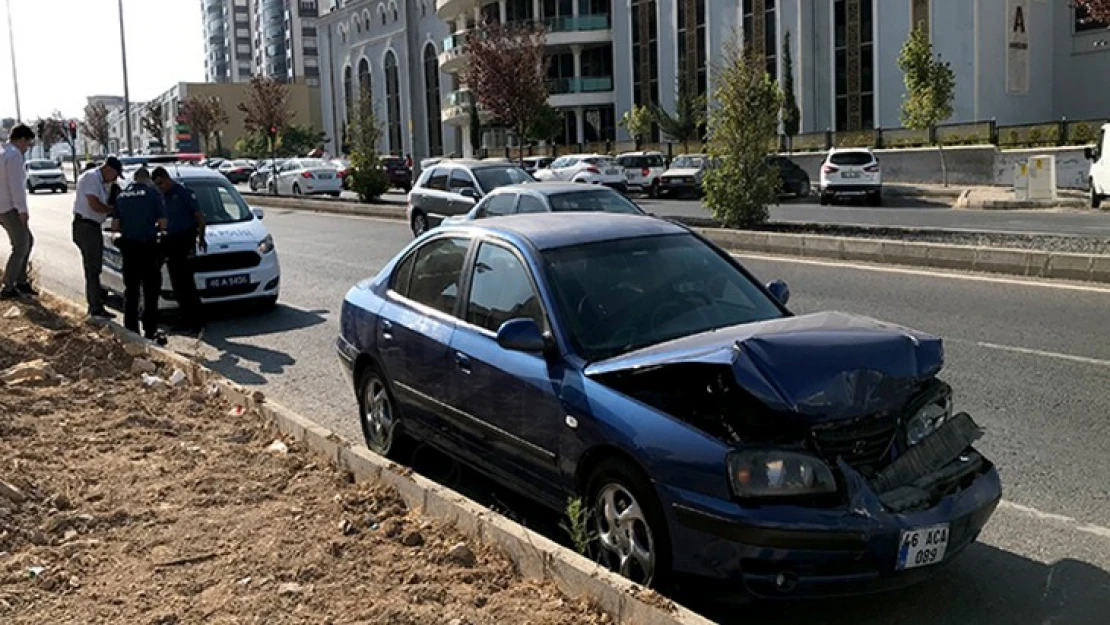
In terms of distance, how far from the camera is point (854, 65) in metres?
48.7

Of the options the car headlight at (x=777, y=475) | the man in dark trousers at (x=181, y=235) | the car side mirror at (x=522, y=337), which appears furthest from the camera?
the man in dark trousers at (x=181, y=235)

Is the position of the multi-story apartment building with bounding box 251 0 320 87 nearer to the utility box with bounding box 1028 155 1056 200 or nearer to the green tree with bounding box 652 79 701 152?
the green tree with bounding box 652 79 701 152

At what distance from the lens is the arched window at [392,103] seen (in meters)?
86.4

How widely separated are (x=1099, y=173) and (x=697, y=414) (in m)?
25.5

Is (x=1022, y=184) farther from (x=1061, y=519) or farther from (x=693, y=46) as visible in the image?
(x=693, y=46)

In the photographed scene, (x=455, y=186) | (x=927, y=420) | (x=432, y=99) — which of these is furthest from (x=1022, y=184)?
(x=432, y=99)

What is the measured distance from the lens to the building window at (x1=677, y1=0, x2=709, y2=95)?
2207 inches

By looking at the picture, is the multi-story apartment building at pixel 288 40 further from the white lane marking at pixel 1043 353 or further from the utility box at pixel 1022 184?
the white lane marking at pixel 1043 353

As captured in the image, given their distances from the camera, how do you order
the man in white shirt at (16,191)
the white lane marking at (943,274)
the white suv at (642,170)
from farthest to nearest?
1. the white suv at (642,170)
2. the white lane marking at (943,274)
3. the man in white shirt at (16,191)

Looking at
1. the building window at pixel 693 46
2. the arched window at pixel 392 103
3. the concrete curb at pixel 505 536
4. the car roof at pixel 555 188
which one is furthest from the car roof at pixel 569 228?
the arched window at pixel 392 103

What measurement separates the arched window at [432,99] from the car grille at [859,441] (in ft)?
259

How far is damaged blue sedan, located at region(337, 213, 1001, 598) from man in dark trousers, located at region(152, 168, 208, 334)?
6.37 metres

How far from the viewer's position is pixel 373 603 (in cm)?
429

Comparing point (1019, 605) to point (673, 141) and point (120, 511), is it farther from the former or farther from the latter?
point (673, 141)
